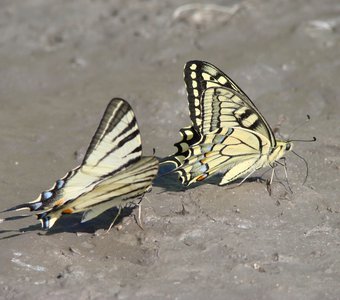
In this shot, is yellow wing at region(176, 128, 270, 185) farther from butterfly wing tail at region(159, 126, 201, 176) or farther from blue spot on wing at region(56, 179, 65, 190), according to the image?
blue spot on wing at region(56, 179, 65, 190)

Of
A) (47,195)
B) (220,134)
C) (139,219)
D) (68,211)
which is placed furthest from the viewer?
(220,134)

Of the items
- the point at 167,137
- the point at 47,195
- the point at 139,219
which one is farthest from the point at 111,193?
the point at 167,137

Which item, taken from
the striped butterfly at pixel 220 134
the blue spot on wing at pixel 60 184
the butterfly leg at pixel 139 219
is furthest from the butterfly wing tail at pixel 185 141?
the blue spot on wing at pixel 60 184

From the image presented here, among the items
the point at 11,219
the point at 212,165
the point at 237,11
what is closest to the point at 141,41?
the point at 237,11

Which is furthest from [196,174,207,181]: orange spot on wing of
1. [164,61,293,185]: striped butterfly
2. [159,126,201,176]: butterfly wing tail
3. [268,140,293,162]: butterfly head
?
[268,140,293,162]: butterfly head

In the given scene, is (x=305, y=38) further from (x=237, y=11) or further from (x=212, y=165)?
(x=212, y=165)

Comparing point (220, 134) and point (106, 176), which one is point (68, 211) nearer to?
point (106, 176)
